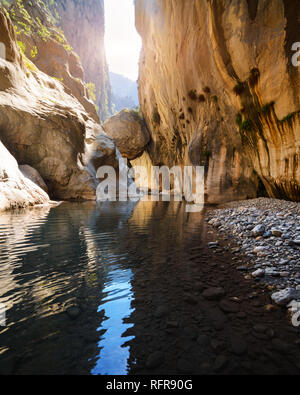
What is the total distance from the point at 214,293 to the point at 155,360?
120 centimetres

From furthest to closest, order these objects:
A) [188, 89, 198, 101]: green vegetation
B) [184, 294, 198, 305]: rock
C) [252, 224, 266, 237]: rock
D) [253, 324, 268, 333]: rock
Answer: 1. [188, 89, 198, 101]: green vegetation
2. [252, 224, 266, 237]: rock
3. [184, 294, 198, 305]: rock
4. [253, 324, 268, 333]: rock

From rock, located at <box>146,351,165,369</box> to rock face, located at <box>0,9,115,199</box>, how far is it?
15026 millimetres

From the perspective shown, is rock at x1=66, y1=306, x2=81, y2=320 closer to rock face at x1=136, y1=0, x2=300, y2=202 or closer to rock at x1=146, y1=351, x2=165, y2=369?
rock at x1=146, y1=351, x2=165, y2=369

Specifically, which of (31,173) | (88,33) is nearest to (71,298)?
(31,173)

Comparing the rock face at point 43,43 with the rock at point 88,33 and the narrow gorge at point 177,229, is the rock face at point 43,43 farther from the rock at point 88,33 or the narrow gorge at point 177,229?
the rock at point 88,33

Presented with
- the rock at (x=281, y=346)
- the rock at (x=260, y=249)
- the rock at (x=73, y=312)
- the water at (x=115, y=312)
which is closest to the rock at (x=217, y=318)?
the water at (x=115, y=312)

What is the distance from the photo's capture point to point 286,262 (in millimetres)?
3059

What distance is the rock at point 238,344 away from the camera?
1.61 m

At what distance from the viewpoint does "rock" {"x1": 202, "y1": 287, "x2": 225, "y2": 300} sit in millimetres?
2381

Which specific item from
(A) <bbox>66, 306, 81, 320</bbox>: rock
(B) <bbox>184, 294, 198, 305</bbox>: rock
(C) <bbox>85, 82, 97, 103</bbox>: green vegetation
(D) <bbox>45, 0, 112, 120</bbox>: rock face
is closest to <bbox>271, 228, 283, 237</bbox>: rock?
(B) <bbox>184, 294, 198, 305</bbox>: rock

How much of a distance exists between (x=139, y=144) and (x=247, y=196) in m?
23.8

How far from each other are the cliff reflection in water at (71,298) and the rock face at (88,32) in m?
58.2

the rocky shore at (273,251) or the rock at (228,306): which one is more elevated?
the rocky shore at (273,251)
